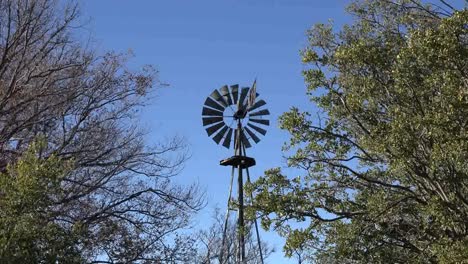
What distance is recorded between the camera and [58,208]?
12.1 meters

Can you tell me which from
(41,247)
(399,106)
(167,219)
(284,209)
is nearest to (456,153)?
(399,106)

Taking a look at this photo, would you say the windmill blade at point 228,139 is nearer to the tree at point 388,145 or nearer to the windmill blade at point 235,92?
the windmill blade at point 235,92

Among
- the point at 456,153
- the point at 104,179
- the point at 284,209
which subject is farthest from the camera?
the point at 104,179

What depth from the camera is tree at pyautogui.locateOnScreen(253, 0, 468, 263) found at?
8922mm

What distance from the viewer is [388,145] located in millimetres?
9406

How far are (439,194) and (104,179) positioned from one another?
707cm

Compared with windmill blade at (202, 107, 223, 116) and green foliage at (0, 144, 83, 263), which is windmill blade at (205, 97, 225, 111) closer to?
windmill blade at (202, 107, 223, 116)

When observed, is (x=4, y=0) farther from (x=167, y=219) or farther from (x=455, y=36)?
(x=455, y=36)

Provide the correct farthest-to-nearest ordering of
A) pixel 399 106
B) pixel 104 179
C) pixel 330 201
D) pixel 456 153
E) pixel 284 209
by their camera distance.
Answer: pixel 104 179, pixel 330 201, pixel 284 209, pixel 399 106, pixel 456 153

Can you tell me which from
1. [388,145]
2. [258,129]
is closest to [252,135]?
[258,129]

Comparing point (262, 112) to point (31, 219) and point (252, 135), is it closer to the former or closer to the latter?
point (252, 135)

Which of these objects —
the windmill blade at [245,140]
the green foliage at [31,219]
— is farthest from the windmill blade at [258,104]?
the green foliage at [31,219]

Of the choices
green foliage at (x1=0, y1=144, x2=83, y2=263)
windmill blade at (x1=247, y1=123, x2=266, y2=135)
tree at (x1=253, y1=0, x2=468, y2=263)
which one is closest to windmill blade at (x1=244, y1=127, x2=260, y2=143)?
windmill blade at (x1=247, y1=123, x2=266, y2=135)

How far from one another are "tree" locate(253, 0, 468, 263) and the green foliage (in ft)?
12.7
